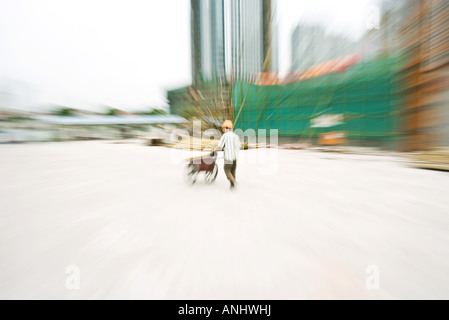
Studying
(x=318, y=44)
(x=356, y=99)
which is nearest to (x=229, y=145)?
(x=318, y=44)

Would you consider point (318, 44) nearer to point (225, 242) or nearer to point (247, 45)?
point (247, 45)

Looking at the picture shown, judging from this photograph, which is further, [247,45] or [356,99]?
[356,99]

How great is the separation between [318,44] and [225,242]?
15.1 feet

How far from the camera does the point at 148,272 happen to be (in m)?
1.92

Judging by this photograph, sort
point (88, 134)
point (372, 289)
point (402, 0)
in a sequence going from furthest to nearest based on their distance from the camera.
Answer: point (88, 134), point (402, 0), point (372, 289)

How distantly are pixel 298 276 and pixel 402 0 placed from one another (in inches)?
400

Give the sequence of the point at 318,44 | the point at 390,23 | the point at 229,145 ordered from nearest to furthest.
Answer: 1. the point at 229,145
2. the point at 318,44
3. the point at 390,23

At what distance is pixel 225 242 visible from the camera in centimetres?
246

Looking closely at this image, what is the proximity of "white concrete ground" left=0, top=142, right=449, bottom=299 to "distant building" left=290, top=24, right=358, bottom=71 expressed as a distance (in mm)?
2884

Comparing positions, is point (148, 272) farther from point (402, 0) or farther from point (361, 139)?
point (361, 139)

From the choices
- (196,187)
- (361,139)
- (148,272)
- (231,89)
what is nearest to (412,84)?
(361,139)

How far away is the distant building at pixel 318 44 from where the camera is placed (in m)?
4.81

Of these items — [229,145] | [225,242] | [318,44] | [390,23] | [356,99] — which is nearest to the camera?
[225,242]
